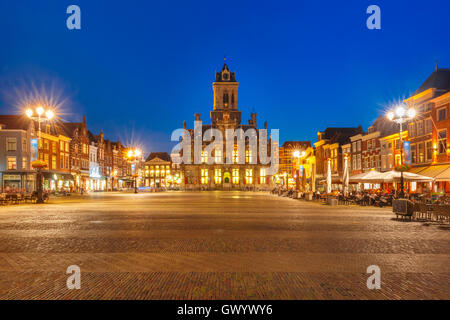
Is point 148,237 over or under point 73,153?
under

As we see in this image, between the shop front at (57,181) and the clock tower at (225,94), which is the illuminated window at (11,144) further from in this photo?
the clock tower at (225,94)

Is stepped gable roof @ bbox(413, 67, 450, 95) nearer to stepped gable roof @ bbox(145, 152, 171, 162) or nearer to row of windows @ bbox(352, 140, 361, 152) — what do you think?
row of windows @ bbox(352, 140, 361, 152)

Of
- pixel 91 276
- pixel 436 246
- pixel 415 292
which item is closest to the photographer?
pixel 415 292

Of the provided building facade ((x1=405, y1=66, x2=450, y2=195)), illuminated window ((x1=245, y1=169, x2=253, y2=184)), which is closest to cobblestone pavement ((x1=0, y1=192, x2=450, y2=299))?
building facade ((x1=405, y1=66, x2=450, y2=195))

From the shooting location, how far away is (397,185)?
4288cm

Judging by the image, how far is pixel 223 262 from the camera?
8484mm

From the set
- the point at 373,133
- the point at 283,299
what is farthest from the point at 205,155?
the point at 283,299

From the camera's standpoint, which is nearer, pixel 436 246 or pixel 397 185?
pixel 436 246

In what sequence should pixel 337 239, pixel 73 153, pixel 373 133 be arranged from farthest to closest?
pixel 73 153 < pixel 373 133 < pixel 337 239

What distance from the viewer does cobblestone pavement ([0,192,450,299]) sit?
636 cm

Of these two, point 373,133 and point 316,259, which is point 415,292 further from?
point 373,133

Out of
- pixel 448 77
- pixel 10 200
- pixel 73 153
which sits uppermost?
pixel 448 77
